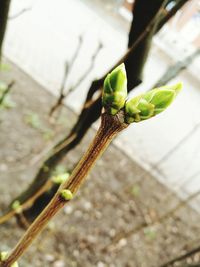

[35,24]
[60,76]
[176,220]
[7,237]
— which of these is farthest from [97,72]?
[7,237]

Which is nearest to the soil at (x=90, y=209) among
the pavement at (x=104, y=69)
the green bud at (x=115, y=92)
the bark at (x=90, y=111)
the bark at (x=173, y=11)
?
the bark at (x=90, y=111)

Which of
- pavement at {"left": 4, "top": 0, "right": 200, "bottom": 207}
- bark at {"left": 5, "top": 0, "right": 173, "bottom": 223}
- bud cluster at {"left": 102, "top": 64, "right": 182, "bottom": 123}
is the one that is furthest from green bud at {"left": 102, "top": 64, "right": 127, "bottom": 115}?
pavement at {"left": 4, "top": 0, "right": 200, "bottom": 207}

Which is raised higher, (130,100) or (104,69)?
(130,100)

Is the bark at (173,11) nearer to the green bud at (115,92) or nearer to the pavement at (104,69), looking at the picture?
the green bud at (115,92)

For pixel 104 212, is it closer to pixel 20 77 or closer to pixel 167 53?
pixel 20 77

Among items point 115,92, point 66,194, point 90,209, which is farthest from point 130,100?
point 90,209

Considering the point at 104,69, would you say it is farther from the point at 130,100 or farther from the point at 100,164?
the point at 130,100

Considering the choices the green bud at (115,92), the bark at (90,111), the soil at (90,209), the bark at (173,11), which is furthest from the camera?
the soil at (90,209)
